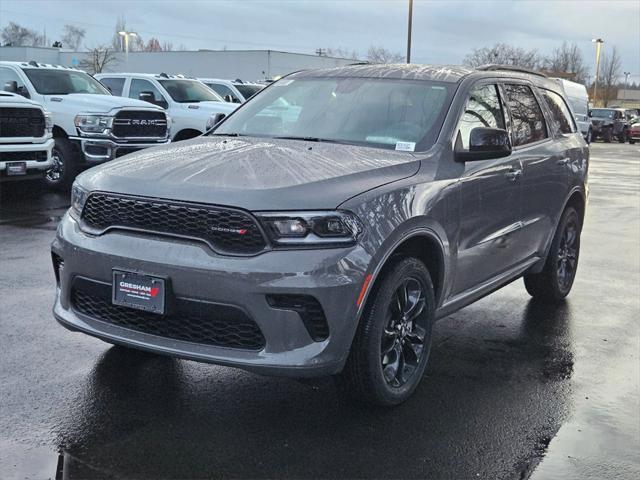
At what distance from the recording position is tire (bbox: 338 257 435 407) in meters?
3.73

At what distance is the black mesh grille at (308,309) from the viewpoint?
135 inches

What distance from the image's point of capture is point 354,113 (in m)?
4.85

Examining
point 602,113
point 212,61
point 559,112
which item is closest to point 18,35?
point 212,61

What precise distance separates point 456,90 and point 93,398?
2.91 metres

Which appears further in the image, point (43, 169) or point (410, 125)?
point (43, 169)

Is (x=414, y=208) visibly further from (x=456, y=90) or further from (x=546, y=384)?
(x=546, y=384)

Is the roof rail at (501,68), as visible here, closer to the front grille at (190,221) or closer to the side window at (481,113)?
the side window at (481,113)

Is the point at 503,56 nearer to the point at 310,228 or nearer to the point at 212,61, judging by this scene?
the point at 212,61

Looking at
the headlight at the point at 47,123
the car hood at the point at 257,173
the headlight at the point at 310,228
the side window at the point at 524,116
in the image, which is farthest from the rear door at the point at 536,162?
the headlight at the point at 47,123

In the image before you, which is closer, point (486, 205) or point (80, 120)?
point (486, 205)

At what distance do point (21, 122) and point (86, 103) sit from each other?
1871 mm

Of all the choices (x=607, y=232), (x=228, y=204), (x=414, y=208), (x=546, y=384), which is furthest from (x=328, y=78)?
(x=607, y=232)

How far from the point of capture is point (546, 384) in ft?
15.0

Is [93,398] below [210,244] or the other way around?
below
